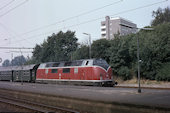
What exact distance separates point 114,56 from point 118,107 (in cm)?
3036

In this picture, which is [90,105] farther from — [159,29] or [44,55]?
[44,55]

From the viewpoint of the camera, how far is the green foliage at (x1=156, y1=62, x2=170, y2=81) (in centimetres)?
3325

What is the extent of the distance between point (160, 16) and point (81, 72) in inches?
1624

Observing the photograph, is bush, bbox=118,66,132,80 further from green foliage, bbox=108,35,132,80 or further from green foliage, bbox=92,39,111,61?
green foliage, bbox=92,39,111,61

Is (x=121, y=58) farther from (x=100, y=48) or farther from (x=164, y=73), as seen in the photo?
(x=164, y=73)

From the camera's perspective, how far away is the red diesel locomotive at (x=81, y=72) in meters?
26.2

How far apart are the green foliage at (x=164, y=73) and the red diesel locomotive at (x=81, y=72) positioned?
11039mm

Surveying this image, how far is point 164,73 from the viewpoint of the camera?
110ft

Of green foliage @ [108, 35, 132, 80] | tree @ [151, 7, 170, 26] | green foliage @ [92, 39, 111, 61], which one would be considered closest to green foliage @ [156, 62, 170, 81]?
green foliage @ [108, 35, 132, 80]

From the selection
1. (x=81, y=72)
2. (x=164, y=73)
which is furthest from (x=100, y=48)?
(x=81, y=72)

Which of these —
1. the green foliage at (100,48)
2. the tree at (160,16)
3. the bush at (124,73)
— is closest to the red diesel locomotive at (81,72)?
the bush at (124,73)

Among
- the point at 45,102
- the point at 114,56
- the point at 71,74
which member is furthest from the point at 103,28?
the point at 45,102

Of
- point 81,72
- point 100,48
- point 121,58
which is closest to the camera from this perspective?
point 81,72

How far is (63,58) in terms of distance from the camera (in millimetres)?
60344
